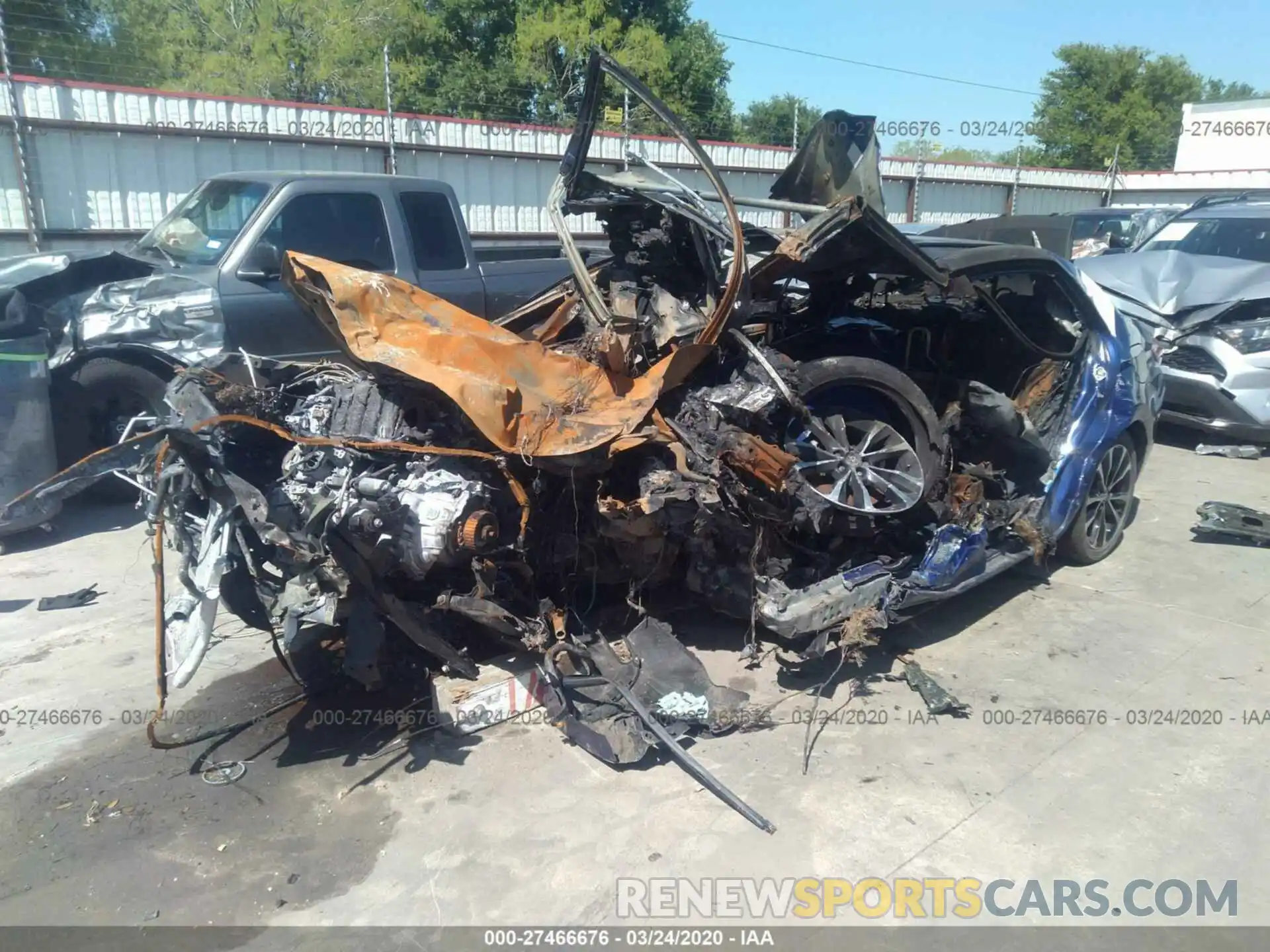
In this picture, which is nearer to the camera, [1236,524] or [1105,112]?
[1236,524]

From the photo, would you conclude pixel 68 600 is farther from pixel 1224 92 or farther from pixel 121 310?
pixel 1224 92

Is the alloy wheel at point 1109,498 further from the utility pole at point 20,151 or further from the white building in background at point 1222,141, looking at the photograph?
the white building in background at point 1222,141

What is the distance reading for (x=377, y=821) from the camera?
348cm

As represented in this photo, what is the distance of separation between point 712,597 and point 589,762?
1022mm

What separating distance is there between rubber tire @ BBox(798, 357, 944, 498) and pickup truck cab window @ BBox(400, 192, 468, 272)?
409cm

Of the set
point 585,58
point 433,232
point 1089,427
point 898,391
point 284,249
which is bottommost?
point 1089,427

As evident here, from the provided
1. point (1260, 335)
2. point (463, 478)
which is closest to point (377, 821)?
point (463, 478)

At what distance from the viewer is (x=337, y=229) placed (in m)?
7.29

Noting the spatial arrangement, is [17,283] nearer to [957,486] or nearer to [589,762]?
[589,762]

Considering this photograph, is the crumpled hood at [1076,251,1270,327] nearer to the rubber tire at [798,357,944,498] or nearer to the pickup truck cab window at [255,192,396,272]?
the rubber tire at [798,357,944,498]

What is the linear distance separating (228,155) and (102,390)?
5874mm

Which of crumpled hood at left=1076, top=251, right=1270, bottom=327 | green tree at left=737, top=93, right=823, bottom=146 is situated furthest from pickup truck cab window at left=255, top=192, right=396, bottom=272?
green tree at left=737, top=93, right=823, bottom=146

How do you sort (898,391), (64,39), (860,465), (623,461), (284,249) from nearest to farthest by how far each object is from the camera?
(623,461) → (860,465) → (898,391) → (284,249) → (64,39)

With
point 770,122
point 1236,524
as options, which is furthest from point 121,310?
point 770,122
